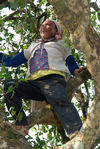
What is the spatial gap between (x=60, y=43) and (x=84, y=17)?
1.76 m

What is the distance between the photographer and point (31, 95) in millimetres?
3828

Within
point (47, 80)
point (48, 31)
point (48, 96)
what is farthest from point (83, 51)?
point (48, 31)

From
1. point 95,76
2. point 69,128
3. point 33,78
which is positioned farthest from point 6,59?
point 95,76

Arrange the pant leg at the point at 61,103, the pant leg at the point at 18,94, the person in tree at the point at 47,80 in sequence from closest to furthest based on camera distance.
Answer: the pant leg at the point at 61,103 < the person in tree at the point at 47,80 < the pant leg at the point at 18,94

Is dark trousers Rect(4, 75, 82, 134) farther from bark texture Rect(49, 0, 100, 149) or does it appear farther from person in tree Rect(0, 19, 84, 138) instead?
bark texture Rect(49, 0, 100, 149)

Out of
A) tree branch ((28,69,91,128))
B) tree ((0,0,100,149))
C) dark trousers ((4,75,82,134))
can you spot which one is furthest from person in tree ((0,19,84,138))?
tree ((0,0,100,149))

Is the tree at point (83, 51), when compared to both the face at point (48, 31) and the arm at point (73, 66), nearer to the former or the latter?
the arm at point (73, 66)

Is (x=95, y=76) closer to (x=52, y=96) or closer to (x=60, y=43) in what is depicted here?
(x=52, y=96)

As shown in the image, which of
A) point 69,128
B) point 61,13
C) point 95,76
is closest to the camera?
point 61,13

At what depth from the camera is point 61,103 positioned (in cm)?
329

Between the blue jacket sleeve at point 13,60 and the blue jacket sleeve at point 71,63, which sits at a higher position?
the blue jacket sleeve at point 13,60

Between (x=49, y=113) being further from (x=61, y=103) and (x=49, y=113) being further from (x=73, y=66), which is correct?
(x=73, y=66)

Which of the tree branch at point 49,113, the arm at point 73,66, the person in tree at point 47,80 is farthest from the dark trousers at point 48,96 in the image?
the arm at point 73,66

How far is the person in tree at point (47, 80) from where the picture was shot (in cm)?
325
